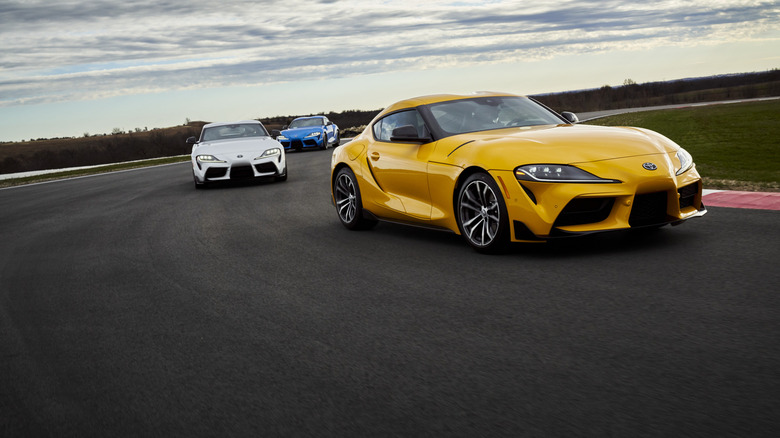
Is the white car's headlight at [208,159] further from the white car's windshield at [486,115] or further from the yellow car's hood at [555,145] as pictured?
the yellow car's hood at [555,145]

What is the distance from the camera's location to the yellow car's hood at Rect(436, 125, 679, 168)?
6211 millimetres

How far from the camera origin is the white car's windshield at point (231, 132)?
17.2 metres

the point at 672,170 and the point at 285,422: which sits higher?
the point at 672,170

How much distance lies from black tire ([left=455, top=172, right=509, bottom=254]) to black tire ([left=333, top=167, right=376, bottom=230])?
1.96m

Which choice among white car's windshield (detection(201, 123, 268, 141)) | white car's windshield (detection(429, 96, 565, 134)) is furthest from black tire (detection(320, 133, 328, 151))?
white car's windshield (detection(429, 96, 565, 134))

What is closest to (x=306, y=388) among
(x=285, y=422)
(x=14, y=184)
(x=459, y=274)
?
(x=285, y=422)

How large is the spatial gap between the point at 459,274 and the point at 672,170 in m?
1.95

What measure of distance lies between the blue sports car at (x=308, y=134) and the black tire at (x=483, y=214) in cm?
2221

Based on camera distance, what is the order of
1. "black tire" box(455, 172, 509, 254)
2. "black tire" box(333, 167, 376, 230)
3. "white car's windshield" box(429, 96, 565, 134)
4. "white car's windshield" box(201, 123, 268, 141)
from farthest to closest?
"white car's windshield" box(201, 123, 268, 141), "black tire" box(333, 167, 376, 230), "white car's windshield" box(429, 96, 565, 134), "black tire" box(455, 172, 509, 254)

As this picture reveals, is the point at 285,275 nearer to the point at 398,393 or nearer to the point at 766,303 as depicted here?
the point at 398,393

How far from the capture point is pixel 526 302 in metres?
4.98

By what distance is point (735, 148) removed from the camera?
1650 cm

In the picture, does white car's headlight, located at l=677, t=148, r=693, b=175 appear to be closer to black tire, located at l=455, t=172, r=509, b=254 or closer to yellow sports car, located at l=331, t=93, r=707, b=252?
yellow sports car, located at l=331, t=93, r=707, b=252

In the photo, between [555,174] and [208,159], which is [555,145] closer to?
[555,174]
